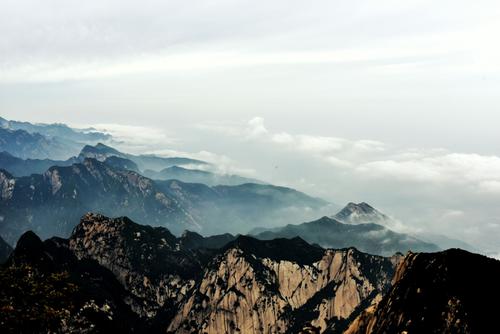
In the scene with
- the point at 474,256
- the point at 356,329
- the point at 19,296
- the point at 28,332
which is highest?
the point at 474,256

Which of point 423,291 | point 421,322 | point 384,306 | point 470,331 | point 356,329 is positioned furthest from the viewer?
point 356,329

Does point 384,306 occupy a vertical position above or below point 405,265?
below

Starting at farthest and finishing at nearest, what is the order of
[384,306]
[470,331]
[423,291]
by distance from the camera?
[384,306] < [423,291] < [470,331]

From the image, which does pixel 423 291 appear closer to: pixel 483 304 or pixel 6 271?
pixel 483 304

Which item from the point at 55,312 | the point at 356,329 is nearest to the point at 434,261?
the point at 356,329

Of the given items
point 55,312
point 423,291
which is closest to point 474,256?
point 423,291

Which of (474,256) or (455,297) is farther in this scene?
(474,256)
